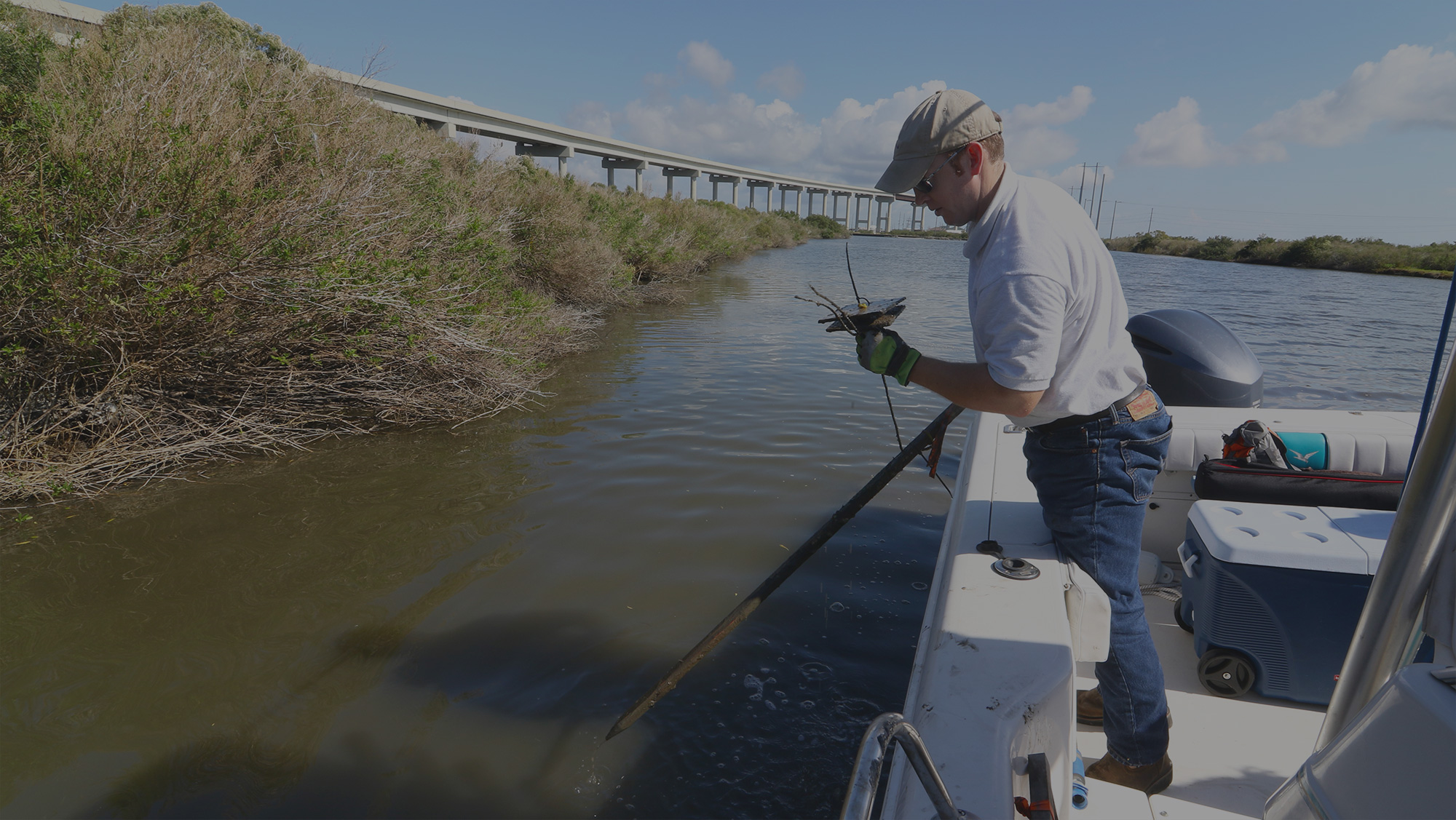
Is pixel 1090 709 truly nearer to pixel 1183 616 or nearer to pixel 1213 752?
pixel 1213 752

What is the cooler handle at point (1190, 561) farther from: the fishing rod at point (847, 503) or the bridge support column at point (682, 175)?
the bridge support column at point (682, 175)

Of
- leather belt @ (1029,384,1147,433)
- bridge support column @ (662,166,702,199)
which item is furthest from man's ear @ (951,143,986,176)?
bridge support column @ (662,166,702,199)

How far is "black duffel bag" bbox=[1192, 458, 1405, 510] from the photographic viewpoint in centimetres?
276

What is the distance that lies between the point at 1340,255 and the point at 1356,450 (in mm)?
47626

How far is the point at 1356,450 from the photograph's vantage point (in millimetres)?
3260

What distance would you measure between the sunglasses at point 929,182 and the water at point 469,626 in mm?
2112

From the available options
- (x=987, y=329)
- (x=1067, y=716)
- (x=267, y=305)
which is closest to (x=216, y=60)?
(x=267, y=305)

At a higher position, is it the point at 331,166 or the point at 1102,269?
the point at 331,166

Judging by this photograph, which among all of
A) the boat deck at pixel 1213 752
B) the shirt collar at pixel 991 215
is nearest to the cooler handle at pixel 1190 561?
the boat deck at pixel 1213 752

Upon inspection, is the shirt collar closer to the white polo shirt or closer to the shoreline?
the white polo shirt

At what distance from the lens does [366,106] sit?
8578 mm

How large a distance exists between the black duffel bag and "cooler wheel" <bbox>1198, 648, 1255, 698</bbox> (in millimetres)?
647

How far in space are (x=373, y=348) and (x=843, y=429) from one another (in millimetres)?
4171

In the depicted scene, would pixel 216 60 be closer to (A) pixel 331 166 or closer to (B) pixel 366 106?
(A) pixel 331 166
